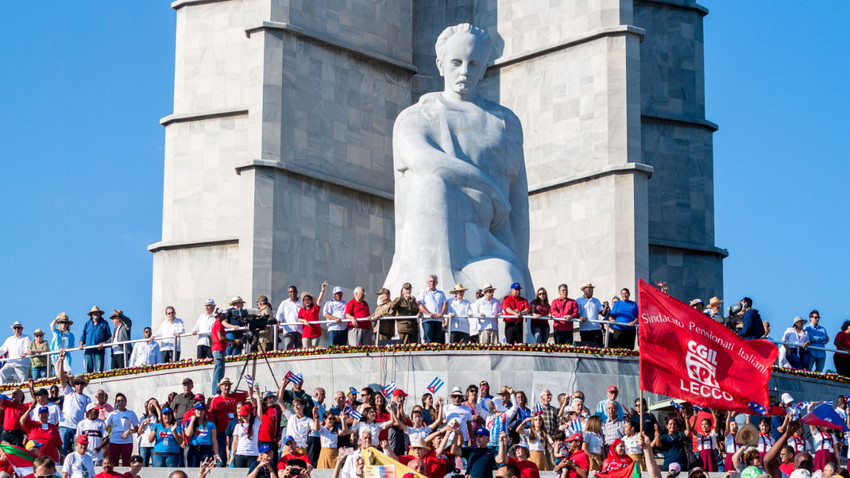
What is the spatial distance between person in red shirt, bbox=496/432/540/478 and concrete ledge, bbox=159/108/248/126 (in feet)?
64.3

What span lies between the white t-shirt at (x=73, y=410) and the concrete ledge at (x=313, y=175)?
37.8 ft

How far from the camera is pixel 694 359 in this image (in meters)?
21.8

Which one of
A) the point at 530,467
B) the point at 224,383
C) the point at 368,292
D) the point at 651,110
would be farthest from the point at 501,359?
the point at 651,110

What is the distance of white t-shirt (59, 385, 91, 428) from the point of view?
1025 inches

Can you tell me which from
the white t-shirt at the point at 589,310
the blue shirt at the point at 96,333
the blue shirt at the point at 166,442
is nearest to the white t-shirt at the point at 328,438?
the blue shirt at the point at 166,442

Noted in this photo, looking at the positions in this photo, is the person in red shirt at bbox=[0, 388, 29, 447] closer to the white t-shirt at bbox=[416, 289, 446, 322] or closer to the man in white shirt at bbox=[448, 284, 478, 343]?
the white t-shirt at bbox=[416, 289, 446, 322]

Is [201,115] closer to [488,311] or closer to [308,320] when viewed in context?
[308,320]

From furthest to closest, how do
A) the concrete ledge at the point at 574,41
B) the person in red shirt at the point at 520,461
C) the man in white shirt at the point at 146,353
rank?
the concrete ledge at the point at 574,41, the man in white shirt at the point at 146,353, the person in red shirt at the point at 520,461

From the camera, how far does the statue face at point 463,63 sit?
109 feet

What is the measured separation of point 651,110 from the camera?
135 ft

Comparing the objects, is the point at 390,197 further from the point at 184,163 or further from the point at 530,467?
the point at 530,467

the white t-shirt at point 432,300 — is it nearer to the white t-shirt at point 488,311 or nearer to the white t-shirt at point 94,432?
the white t-shirt at point 488,311

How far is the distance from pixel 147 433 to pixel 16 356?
7808 millimetres

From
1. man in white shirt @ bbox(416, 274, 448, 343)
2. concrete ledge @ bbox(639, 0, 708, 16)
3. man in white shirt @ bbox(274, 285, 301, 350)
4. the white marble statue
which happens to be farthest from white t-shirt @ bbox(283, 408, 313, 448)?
concrete ledge @ bbox(639, 0, 708, 16)
